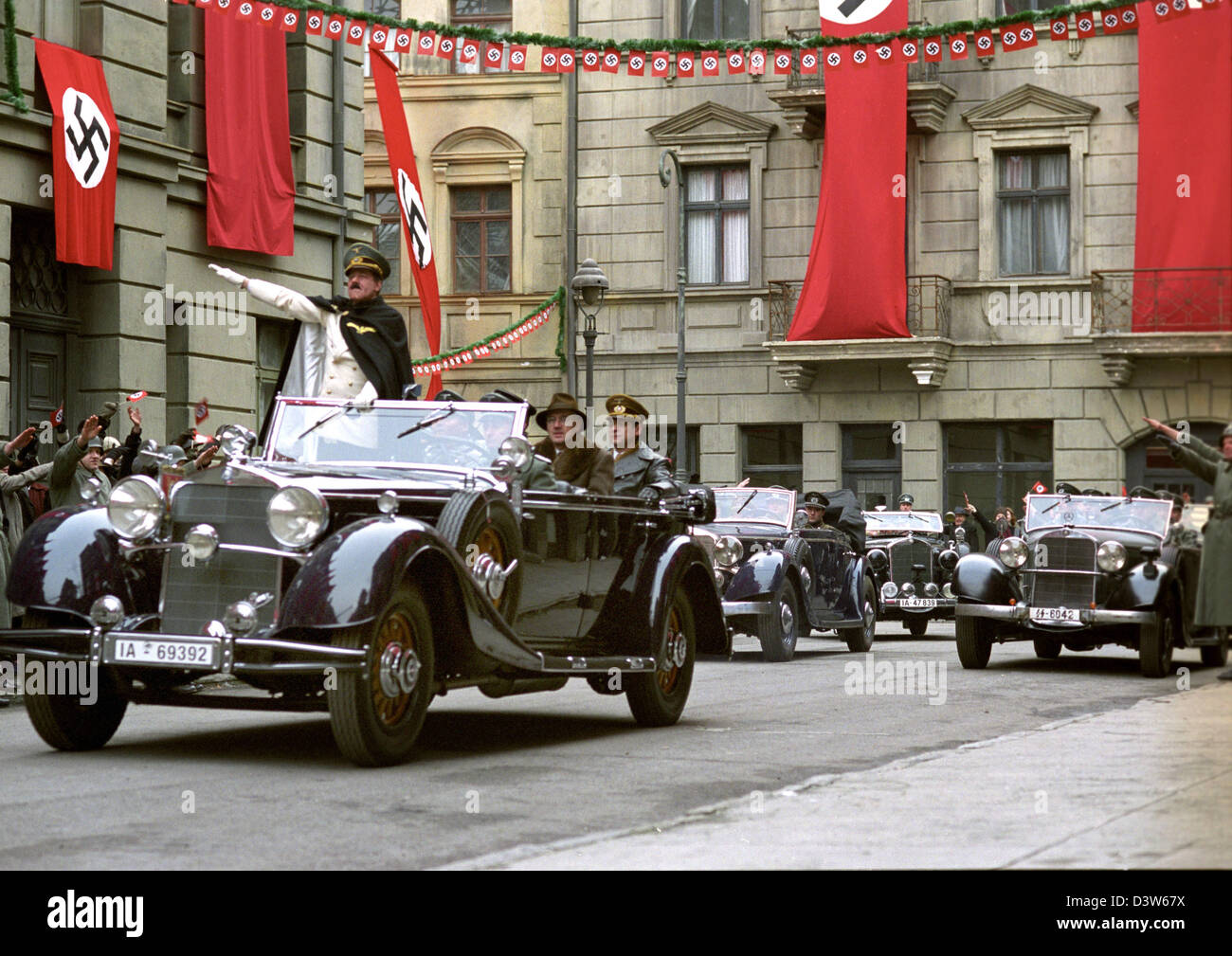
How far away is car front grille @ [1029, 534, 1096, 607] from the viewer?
16797 millimetres

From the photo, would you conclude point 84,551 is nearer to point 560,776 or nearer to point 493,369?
point 560,776

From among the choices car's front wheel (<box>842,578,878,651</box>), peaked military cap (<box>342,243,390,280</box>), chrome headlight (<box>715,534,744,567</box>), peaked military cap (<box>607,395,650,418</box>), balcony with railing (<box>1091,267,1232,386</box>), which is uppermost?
peaked military cap (<box>342,243,390,280</box>)

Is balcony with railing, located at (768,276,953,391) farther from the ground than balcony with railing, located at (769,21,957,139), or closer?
closer

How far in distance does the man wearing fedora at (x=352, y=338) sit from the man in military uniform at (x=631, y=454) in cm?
195

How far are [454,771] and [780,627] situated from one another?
1033cm

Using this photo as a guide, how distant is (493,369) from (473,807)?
28278 mm

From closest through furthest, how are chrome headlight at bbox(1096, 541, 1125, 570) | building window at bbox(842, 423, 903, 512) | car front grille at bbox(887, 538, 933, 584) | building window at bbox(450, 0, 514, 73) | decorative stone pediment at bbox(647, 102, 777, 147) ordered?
1. chrome headlight at bbox(1096, 541, 1125, 570)
2. car front grille at bbox(887, 538, 933, 584)
3. building window at bbox(842, 423, 903, 512)
4. decorative stone pediment at bbox(647, 102, 777, 147)
5. building window at bbox(450, 0, 514, 73)

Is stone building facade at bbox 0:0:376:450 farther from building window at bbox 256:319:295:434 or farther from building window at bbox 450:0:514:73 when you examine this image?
building window at bbox 450:0:514:73

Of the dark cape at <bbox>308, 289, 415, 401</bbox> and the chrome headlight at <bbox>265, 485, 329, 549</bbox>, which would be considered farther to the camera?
the dark cape at <bbox>308, 289, 415, 401</bbox>

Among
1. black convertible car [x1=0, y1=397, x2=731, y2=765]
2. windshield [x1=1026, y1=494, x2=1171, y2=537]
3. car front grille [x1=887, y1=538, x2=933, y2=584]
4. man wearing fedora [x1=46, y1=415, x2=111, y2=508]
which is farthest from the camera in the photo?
car front grille [x1=887, y1=538, x2=933, y2=584]

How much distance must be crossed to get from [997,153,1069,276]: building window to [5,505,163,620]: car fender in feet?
85.2

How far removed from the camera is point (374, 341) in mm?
10898

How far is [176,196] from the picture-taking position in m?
21.7

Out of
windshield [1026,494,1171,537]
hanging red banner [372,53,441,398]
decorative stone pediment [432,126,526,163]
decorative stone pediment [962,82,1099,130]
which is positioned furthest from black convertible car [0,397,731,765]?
→ decorative stone pediment [432,126,526,163]
